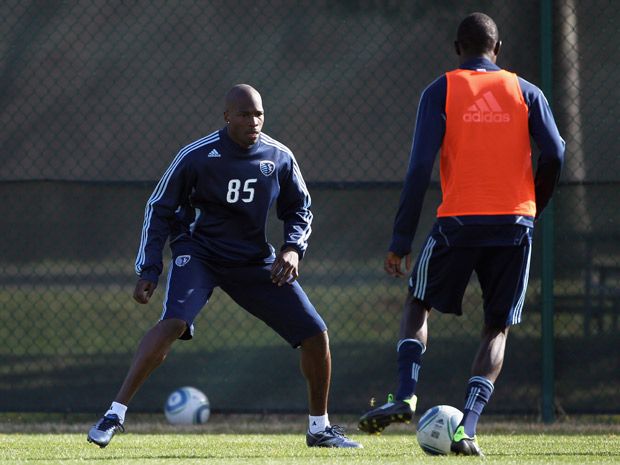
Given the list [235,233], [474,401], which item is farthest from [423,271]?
[235,233]

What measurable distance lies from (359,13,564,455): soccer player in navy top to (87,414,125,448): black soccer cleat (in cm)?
125

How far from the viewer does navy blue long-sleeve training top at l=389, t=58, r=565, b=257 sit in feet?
16.7

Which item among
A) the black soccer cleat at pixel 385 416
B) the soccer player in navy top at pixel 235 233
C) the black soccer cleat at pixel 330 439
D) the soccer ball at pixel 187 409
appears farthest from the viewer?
the soccer ball at pixel 187 409

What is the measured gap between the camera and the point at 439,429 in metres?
5.30

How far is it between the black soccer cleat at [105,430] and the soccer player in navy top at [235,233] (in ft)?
1.45

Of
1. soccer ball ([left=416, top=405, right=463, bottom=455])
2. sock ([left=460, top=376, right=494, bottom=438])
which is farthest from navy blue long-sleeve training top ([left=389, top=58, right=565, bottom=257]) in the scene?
soccer ball ([left=416, top=405, right=463, bottom=455])

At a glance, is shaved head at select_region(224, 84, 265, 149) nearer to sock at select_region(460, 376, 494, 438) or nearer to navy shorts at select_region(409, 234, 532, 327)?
navy shorts at select_region(409, 234, 532, 327)

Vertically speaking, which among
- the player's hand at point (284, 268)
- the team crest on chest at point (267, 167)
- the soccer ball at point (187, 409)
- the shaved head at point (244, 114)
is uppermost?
the shaved head at point (244, 114)

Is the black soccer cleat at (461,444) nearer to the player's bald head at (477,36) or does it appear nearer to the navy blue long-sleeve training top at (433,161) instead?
the navy blue long-sleeve training top at (433,161)

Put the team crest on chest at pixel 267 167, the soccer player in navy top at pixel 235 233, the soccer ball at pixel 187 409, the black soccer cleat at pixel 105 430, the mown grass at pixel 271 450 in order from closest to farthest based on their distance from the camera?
the mown grass at pixel 271 450
the black soccer cleat at pixel 105 430
the soccer player in navy top at pixel 235 233
the team crest on chest at pixel 267 167
the soccer ball at pixel 187 409

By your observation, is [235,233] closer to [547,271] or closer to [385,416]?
[385,416]

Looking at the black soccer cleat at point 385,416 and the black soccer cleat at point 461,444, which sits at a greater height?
the black soccer cleat at point 385,416

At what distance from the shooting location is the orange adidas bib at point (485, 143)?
16.8 ft

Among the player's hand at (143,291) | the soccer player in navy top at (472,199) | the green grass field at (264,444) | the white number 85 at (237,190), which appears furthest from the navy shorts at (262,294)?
the soccer player in navy top at (472,199)
